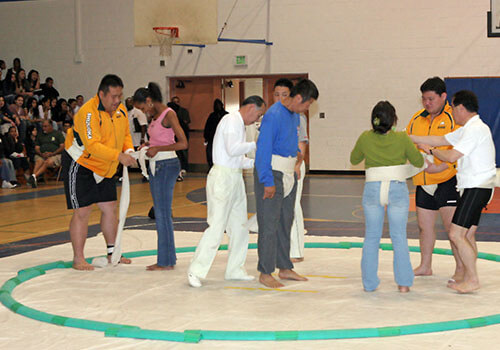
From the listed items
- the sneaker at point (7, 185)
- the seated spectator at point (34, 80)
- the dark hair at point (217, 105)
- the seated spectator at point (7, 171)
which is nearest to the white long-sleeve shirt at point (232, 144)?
the dark hair at point (217, 105)

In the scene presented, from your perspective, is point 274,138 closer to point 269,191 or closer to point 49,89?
point 269,191

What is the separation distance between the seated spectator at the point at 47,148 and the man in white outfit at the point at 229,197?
1025 cm

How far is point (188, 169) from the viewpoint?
18.8 m

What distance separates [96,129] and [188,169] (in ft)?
42.0

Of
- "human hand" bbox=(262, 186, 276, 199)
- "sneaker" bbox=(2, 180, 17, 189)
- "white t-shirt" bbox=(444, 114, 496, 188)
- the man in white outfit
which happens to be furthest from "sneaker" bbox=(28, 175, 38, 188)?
"white t-shirt" bbox=(444, 114, 496, 188)

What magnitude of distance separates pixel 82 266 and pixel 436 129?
11.2 ft

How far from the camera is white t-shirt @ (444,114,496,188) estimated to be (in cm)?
505

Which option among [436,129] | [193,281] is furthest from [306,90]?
[193,281]

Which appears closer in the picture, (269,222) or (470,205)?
(470,205)

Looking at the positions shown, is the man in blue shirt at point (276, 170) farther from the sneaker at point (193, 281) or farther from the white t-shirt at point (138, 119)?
the white t-shirt at point (138, 119)

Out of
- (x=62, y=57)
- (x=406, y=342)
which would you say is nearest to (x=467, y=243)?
(x=406, y=342)

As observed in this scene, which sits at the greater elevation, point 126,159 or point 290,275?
point 126,159

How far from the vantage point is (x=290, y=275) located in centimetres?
562

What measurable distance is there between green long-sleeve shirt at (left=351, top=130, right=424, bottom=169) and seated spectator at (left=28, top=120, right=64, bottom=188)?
1108cm
